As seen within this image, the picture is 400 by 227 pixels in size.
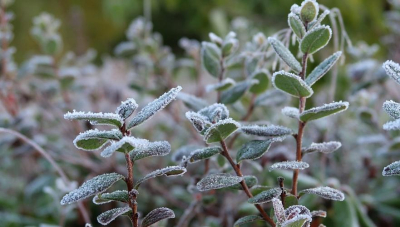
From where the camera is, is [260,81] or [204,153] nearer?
[204,153]

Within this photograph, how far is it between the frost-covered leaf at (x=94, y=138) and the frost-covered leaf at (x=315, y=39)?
0.18 m

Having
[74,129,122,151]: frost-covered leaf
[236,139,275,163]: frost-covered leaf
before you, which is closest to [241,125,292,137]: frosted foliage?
[236,139,275,163]: frost-covered leaf

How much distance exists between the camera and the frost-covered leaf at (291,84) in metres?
0.38

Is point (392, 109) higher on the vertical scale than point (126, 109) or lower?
lower

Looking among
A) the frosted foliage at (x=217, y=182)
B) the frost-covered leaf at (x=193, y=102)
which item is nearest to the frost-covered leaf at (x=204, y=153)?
the frosted foliage at (x=217, y=182)

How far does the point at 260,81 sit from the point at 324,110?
269mm

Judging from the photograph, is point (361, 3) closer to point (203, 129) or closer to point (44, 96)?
point (44, 96)

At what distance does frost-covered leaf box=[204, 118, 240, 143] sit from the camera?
37 cm

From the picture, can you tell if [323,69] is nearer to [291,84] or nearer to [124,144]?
[291,84]

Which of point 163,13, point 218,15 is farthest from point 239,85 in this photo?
point 163,13

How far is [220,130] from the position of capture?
0.39 meters

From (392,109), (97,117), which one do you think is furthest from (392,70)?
(97,117)

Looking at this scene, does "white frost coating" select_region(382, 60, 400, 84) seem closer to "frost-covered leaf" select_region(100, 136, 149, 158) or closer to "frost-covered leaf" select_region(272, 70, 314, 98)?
"frost-covered leaf" select_region(272, 70, 314, 98)

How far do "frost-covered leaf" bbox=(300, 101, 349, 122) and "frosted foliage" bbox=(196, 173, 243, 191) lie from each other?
78 mm
